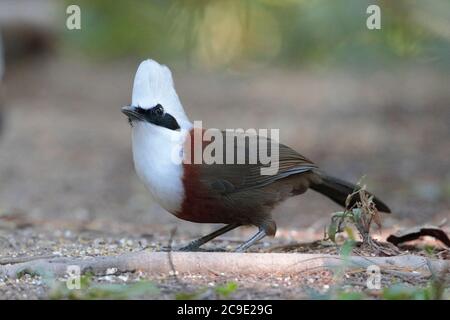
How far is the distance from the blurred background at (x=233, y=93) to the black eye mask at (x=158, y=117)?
71.3 inches

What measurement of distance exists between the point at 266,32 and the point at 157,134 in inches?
335

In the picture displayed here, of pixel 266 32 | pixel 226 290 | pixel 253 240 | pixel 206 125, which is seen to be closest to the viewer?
pixel 226 290

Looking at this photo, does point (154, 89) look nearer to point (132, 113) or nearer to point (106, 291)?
point (132, 113)

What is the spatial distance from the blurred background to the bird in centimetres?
162

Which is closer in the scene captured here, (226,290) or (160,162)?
(226,290)

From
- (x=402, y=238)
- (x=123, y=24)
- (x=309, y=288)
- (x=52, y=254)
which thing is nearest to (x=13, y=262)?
(x=52, y=254)

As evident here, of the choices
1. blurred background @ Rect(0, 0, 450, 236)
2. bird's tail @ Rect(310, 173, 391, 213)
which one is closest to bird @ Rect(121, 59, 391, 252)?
bird's tail @ Rect(310, 173, 391, 213)

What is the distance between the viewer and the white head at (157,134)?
4.24m

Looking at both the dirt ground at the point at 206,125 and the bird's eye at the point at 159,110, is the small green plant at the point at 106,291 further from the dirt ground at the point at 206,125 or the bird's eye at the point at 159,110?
the bird's eye at the point at 159,110

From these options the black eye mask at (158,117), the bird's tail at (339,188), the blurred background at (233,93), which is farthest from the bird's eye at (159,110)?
the blurred background at (233,93)

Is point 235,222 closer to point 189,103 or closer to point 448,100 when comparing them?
point 448,100

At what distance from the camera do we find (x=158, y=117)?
431 centimetres

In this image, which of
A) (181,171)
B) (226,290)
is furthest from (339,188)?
(226,290)

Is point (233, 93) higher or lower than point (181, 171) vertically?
higher
